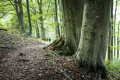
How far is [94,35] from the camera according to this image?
2.90 m

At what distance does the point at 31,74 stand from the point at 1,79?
847 millimetres

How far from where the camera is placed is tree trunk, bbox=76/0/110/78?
2.77 m

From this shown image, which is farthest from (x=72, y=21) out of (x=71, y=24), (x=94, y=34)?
(x=94, y=34)

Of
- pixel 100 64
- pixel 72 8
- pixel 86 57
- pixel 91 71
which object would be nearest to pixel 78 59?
pixel 86 57

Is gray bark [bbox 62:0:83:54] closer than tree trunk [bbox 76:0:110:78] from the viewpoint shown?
No

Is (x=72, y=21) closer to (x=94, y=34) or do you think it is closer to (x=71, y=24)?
(x=71, y=24)

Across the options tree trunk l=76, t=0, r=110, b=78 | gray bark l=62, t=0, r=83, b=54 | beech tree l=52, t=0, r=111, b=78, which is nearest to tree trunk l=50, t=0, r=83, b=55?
gray bark l=62, t=0, r=83, b=54

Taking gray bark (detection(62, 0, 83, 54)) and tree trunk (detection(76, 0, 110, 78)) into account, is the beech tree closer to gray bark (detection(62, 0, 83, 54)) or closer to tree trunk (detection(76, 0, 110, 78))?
tree trunk (detection(76, 0, 110, 78))

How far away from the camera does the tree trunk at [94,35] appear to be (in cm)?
277

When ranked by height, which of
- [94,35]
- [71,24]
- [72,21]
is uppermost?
[72,21]

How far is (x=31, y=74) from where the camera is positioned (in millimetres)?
2709

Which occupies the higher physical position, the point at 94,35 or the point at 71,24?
the point at 71,24

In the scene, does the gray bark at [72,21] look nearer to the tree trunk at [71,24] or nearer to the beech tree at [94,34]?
the tree trunk at [71,24]

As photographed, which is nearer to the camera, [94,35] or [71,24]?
[94,35]
